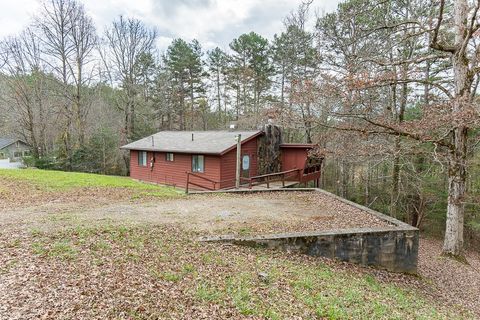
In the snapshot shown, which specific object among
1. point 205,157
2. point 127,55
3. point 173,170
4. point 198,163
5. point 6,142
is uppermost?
point 127,55

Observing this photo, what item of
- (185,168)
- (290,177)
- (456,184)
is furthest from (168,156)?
(456,184)

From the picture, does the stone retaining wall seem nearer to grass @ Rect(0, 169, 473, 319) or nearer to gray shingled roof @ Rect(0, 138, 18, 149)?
grass @ Rect(0, 169, 473, 319)

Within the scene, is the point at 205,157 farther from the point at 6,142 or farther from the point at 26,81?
the point at 6,142

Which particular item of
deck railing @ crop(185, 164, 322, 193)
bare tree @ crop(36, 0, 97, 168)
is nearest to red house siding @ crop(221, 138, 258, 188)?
deck railing @ crop(185, 164, 322, 193)

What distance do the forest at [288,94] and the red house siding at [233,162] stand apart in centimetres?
233

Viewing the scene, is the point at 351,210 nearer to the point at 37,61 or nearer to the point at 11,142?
the point at 37,61

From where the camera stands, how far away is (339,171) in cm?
2155

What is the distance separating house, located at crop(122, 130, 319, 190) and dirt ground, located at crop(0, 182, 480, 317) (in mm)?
5226

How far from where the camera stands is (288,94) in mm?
17797

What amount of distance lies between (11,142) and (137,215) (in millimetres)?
39679

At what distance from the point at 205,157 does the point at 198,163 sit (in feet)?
2.62

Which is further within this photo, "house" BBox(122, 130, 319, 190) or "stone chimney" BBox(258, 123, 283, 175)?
"stone chimney" BBox(258, 123, 283, 175)

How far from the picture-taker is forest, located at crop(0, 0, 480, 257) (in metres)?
8.30

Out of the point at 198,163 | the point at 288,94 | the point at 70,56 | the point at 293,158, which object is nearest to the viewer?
the point at 198,163
